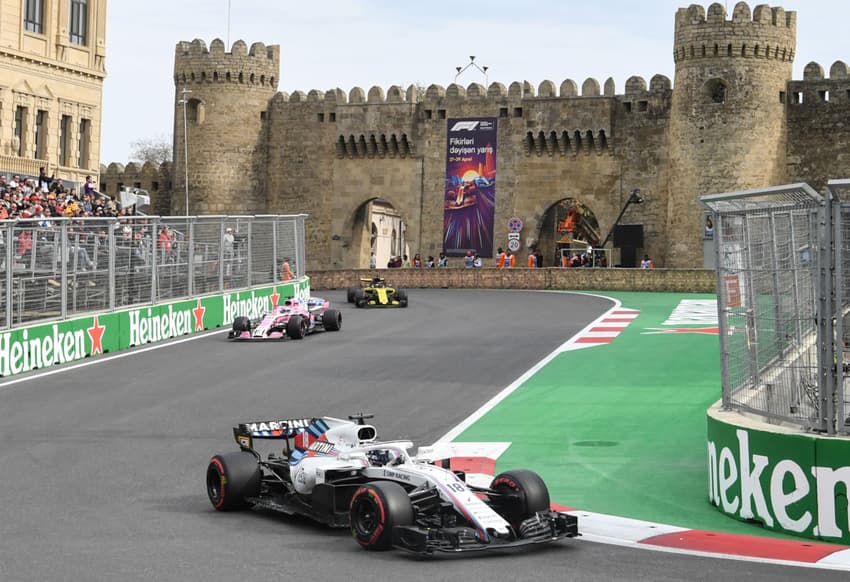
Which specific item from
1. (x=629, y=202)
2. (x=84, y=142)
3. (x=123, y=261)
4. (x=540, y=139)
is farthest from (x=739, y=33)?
(x=123, y=261)

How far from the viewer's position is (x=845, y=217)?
941cm

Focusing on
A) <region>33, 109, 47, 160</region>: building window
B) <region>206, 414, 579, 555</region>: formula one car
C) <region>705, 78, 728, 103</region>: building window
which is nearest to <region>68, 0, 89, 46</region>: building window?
<region>33, 109, 47, 160</region>: building window

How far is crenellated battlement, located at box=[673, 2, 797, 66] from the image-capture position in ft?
170

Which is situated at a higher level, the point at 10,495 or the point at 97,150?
the point at 97,150

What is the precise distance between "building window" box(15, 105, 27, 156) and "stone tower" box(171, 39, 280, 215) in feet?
54.5

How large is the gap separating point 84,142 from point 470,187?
1710cm

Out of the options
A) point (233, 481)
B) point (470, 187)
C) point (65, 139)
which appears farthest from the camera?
point (470, 187)

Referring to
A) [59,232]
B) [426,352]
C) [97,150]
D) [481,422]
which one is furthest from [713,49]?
[481,422]

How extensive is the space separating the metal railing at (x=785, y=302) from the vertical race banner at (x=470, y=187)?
47.7 m

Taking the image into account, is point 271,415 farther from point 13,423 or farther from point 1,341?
point 1,341

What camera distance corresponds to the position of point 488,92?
59.1 meters

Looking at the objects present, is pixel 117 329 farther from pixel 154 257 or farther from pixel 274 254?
pixel 274 254

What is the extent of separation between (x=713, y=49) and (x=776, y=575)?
45695mm

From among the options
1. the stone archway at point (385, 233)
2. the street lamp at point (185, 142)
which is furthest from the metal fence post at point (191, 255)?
the stone archway at point (385, 233)
